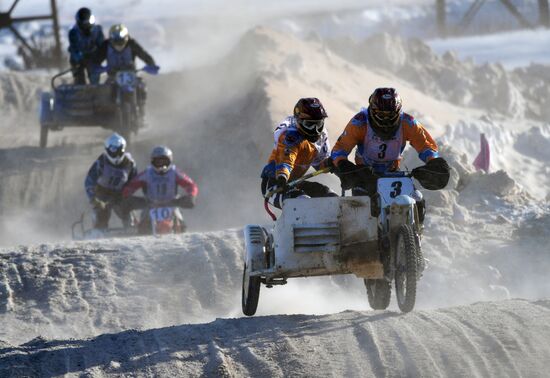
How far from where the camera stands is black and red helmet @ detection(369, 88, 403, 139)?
377 inches

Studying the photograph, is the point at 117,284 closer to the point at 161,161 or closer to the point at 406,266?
the point at 161,161

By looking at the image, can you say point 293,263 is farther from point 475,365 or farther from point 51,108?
point 51,108

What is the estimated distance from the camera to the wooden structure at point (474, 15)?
32.2m

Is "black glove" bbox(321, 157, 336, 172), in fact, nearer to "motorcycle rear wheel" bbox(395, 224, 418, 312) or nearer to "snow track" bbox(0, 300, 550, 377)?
"motorcycle rear wheel" bbox(395, 224, 418, 312)

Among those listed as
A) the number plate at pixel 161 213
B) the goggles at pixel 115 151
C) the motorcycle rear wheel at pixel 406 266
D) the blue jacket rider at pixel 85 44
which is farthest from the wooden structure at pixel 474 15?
the motorcycle rear wheel at pixel 406 266

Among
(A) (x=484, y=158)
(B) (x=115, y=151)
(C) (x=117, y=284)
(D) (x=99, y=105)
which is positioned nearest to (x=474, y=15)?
(D) (x=99, y=105)

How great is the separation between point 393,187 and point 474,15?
27606 mm

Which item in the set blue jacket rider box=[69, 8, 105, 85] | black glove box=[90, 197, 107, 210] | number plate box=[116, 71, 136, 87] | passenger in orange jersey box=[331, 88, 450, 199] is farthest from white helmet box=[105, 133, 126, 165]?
passenger in orange jersey box=[331, 88, 450, 199]

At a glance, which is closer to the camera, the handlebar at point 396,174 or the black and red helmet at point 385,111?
the handlebar at point 396,174

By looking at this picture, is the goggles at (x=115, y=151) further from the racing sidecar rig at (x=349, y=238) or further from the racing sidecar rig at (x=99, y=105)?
the racing sidecar rig at (x=349, y=238)

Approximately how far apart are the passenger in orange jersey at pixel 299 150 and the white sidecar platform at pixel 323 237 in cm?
29

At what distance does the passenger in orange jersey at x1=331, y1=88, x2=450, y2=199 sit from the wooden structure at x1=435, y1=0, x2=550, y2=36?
23.0 metres

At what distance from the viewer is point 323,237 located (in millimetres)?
9508

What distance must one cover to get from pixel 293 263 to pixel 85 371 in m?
2.08
